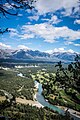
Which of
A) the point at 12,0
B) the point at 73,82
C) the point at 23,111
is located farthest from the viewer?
the point at 23,111

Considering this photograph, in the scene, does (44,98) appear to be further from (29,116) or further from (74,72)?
(74,72)

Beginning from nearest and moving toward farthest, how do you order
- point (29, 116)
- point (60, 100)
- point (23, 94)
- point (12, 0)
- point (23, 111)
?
1. point (12, 0)
2. point (29, 116)
3. point (23, 111)
4. point (60, 100)
5. point (23, 94)

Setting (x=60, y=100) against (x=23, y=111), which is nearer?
(x=23, y=111)

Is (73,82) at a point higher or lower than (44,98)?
higher

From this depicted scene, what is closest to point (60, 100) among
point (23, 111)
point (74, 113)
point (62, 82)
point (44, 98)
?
point (44, 98)

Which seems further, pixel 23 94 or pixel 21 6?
pixel 23 94

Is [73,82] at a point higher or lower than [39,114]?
higher

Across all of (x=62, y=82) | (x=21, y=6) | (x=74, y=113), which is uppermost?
(x=21, y=6)

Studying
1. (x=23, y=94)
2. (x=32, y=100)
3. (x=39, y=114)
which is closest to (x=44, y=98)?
(x=32, y=100)

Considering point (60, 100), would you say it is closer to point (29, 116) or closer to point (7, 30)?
point (29, 116)
